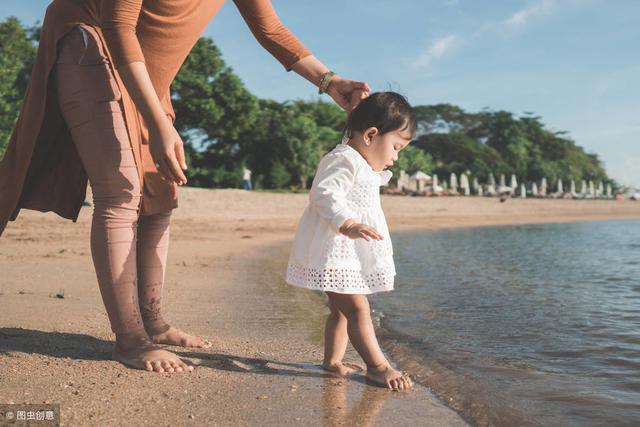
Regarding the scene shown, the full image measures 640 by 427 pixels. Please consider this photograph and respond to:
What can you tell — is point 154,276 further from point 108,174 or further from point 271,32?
point 271,32

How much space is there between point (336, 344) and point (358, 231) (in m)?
0.50

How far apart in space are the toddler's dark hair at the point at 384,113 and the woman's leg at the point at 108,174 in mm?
890

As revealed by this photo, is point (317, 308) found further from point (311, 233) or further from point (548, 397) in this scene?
point (548, 397)

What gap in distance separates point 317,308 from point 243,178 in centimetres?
2387

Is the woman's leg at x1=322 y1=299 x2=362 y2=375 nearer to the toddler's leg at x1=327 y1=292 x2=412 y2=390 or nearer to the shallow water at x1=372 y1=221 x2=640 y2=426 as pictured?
the toddler's leg at x1=327 y1=292 x2=412 y2=390

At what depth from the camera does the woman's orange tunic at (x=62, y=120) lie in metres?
2.09

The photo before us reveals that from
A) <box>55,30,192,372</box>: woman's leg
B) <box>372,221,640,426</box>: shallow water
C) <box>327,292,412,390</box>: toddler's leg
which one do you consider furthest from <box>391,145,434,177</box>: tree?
<box>55,30,192,372</box>: woman's leg

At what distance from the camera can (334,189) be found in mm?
2145

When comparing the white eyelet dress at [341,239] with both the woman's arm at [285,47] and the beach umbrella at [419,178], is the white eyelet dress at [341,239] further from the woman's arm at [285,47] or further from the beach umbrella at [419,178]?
the beach umbrella at [419,178]

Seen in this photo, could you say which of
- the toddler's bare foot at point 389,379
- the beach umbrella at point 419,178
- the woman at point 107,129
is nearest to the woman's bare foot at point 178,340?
the woman at point 107,129

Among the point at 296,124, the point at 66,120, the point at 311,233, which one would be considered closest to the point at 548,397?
the point at 311,233

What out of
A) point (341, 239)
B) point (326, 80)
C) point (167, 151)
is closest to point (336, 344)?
point (341, 239)

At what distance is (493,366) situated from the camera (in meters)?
2.48

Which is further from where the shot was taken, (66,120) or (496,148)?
(496,148)
